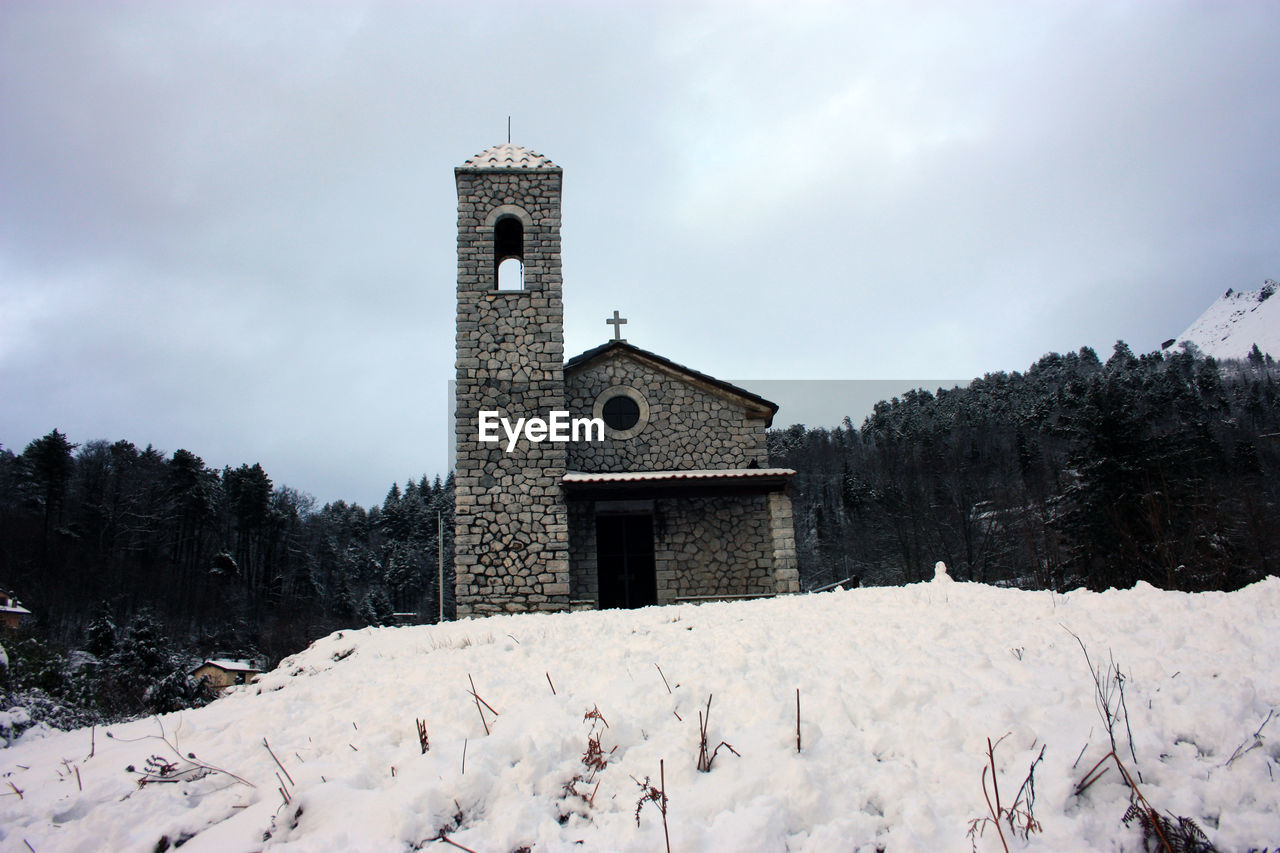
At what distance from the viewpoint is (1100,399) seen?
68.4ft

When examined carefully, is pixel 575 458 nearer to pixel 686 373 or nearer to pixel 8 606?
pixel 686 373

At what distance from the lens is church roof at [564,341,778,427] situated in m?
13.6

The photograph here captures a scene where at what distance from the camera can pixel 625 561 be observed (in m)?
12.7

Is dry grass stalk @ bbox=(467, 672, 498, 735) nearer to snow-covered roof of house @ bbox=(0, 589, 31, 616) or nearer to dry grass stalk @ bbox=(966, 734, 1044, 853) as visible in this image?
dry grass stalk @ bbox=(966, 734, 1044, 853)

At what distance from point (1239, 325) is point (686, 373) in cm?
22004

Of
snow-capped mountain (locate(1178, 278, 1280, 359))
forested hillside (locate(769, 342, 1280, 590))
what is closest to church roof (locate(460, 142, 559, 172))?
forested hillside (locate(769, 342, 1280, 590))

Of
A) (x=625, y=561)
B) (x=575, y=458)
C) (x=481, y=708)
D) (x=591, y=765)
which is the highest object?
(x=575, y=458)

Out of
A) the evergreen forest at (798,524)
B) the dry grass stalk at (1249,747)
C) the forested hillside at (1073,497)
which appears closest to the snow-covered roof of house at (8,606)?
the evergreen forest at (798,524)

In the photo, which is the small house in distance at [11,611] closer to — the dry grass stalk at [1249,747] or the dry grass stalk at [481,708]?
the dry grass stalk at [481,708]

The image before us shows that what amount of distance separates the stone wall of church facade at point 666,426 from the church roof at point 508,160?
4267 mm

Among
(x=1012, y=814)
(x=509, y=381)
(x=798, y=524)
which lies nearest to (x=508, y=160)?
(x=509, y=381)

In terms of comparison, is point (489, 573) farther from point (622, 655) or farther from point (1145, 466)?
point (1145, 466)

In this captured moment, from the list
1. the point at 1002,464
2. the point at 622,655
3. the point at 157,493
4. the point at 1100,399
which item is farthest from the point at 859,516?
the point at 157,493

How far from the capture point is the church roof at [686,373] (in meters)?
13.6
